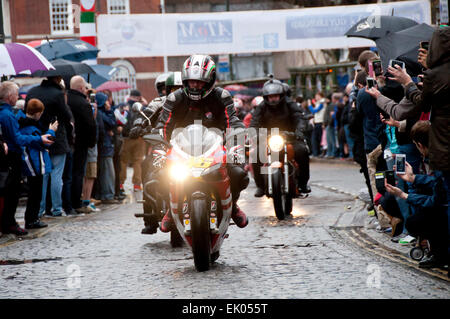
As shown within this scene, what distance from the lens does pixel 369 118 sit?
36.3 ft

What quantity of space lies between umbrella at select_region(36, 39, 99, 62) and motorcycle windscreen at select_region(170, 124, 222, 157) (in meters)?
8.37

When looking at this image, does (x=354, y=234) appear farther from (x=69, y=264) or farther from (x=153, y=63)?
(x=153, y=63)

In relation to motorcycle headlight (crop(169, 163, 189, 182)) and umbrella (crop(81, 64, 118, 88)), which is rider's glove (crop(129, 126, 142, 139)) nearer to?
motorcycle headlight (crop(169, 163, 189, 182))

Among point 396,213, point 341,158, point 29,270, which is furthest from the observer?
point 341,158

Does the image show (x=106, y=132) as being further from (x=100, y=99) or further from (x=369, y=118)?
(x=369, y=118)

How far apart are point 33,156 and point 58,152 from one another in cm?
128

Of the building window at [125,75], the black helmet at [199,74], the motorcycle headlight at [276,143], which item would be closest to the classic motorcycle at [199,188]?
the black helmet at [199,74]

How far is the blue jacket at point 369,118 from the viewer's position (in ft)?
36.0

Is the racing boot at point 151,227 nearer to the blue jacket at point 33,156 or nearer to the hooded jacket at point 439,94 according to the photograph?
the blue jacket at point 33,156

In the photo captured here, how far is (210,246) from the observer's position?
814cm

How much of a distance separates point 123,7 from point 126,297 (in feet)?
161

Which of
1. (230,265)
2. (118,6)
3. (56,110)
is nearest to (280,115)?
(56,110)

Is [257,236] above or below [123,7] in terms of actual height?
below
